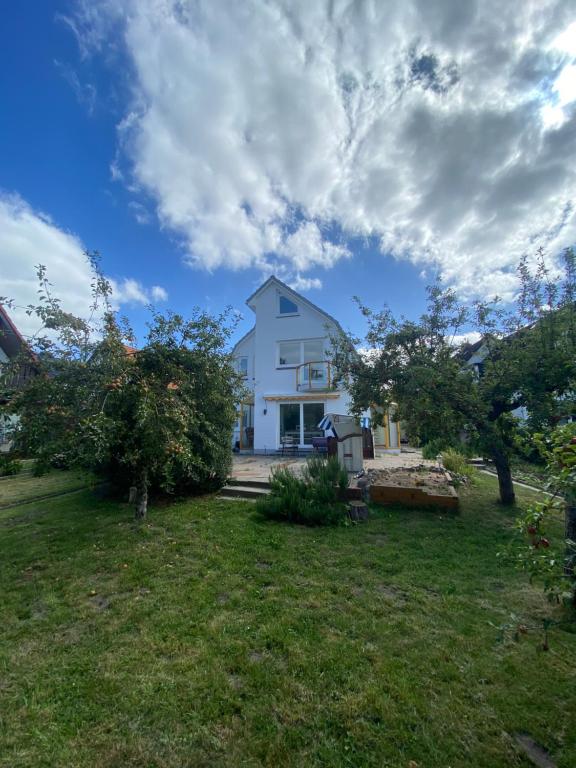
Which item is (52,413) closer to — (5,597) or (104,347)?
(104,347)

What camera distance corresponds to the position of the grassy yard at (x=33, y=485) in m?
9.85

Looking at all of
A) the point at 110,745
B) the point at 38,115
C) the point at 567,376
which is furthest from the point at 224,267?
the point at 110,745

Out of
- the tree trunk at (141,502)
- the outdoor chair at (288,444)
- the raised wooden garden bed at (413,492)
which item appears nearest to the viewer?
the tree trunk at (141,502)

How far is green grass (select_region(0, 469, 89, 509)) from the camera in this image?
9860 mm

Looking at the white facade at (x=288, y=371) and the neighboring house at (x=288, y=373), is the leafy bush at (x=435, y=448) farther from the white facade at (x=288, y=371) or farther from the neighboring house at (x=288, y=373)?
the white facade at (x=288, y=371)

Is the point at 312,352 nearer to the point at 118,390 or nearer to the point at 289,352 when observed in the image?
the point at 289,352

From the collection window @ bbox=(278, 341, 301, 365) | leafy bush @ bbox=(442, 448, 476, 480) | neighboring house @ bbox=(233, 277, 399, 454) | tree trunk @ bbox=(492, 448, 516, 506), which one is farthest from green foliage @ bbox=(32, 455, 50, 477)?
window @ bbox=(278, 341, 301, 365)

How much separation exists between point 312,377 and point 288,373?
151 cm

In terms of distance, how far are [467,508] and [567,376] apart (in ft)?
11.5

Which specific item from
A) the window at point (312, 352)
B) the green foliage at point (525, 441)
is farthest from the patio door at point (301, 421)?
the green foliage at point (525, 441)

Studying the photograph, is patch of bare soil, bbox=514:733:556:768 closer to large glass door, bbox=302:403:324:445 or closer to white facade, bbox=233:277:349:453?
white facade, bbox=233:277:349:453

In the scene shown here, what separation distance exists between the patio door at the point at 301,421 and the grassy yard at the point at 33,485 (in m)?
10.2

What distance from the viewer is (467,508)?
7.23 metres

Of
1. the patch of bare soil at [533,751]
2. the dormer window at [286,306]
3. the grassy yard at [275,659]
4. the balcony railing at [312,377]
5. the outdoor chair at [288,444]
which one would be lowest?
the patch of bare soil at [533,751]
